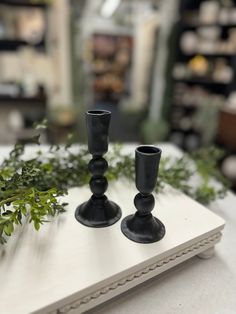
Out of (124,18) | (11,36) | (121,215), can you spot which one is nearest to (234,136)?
(121,215)

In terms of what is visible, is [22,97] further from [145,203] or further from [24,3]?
[145,203]

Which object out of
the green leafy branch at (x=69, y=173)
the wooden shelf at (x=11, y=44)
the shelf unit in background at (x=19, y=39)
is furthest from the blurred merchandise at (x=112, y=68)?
the green leafy branch at (x=69, y=173)

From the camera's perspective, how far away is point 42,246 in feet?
1.62

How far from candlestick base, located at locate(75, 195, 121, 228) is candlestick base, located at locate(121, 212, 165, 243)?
0.04 metres

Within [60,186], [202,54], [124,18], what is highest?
Result: [124,18]

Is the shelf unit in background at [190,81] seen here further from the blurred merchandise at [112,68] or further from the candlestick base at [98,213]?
the blurred merchandise at [112,68]

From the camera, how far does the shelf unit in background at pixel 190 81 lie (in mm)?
2721

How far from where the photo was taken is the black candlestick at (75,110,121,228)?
1.71ft

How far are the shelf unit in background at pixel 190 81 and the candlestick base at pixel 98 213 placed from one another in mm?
2493

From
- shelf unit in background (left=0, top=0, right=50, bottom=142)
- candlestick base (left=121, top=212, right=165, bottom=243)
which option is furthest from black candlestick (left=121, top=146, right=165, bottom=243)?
shelf unit in background (left=0, top=0, right=50, bottom=142)

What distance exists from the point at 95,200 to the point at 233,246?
14.8 inches

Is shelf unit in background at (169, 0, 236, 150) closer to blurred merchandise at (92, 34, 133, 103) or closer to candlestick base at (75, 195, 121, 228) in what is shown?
candlestick base at (75, 195, 121, 228)

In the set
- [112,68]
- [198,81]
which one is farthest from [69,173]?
[112,68]

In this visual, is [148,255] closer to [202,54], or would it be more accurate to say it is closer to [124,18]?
[202,54]
